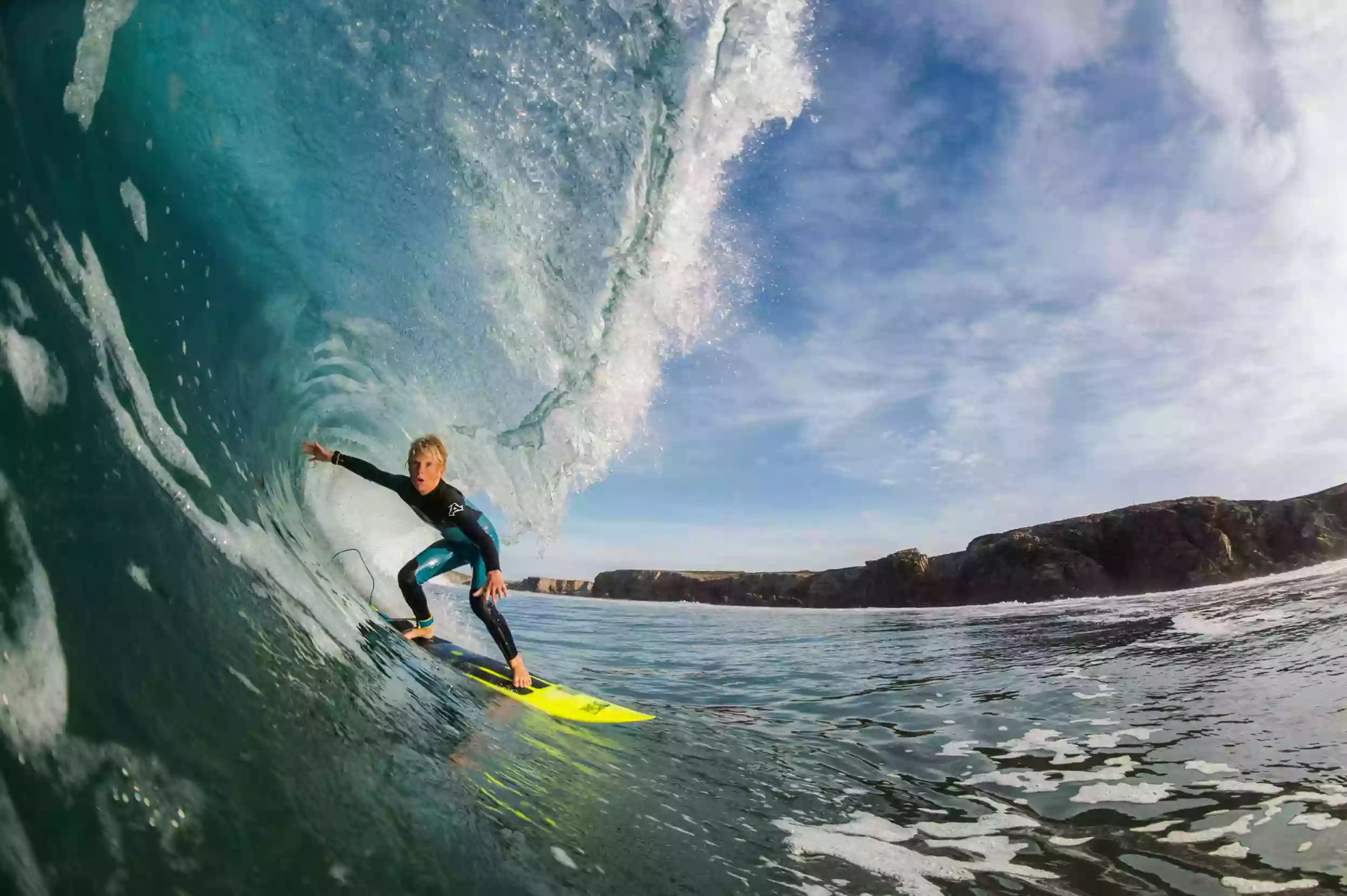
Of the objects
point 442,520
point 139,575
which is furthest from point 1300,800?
point 442,520

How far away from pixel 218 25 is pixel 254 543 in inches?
179

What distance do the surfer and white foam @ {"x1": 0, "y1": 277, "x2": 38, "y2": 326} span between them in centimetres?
314

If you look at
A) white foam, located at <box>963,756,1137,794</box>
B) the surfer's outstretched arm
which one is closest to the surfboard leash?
the surfer's outstretched arm

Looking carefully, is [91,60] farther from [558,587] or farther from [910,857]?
[558,587]

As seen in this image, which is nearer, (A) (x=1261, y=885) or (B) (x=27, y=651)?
(B) (x=27, y=651)

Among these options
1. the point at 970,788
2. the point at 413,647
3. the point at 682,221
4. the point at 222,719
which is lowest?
the point at 970,788

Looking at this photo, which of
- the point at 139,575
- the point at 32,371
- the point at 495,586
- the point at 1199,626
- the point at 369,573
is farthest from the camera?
the point at 1199,626

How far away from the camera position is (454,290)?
7.46 m

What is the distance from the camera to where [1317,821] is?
3803 millimetres

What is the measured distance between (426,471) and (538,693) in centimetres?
248

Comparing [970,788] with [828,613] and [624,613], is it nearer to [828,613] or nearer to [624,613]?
[624,613]

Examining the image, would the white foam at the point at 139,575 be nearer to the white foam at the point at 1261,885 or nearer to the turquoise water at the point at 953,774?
the turquoise water at the point at 953,774

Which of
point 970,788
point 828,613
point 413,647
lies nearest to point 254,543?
point 413,647

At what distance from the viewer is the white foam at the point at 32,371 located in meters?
2.26
